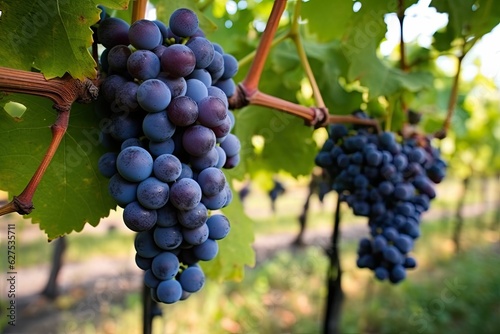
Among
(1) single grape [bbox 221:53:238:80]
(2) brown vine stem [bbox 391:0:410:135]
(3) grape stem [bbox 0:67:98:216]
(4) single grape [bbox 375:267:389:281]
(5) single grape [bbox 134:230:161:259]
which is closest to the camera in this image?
(3) grape stem [bbox 0:67:98:216]

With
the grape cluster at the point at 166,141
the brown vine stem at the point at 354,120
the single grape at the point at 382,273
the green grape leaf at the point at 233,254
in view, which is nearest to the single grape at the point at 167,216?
the grape cluster at the point at 166,141

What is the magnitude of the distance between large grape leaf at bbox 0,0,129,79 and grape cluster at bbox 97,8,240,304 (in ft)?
0.16

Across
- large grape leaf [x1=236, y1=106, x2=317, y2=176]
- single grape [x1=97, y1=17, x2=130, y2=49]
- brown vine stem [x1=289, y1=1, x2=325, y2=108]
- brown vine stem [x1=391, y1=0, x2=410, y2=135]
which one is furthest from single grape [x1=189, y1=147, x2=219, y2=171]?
brown vine stem [x1=391, y1=0, x2=410, y2=135]

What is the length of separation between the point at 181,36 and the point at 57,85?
0.20m

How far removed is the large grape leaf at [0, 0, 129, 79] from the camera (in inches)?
26.1

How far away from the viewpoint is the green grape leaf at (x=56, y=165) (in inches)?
31.5

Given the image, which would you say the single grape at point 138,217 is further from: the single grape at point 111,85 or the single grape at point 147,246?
the single grape at point 111,85

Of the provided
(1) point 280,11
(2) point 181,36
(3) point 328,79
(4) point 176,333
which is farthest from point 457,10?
A: (4) point 176,333

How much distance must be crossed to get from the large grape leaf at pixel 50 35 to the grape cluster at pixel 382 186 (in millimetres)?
747

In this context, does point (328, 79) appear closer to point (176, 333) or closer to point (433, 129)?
point (433, 129)

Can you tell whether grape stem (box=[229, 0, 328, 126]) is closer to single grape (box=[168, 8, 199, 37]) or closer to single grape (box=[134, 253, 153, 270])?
single grape (box=[168, 8, 199, 37])

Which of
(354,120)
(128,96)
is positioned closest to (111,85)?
(128,96)

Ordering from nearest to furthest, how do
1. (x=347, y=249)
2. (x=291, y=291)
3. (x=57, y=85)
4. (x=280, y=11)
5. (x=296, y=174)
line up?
1. (x=57, y=85)
2. (x=280, y=11)
3. (x=296, y=174)
4. (x=291, y=291)
5. (x=347, y=249)

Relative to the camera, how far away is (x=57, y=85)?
0.65 m
